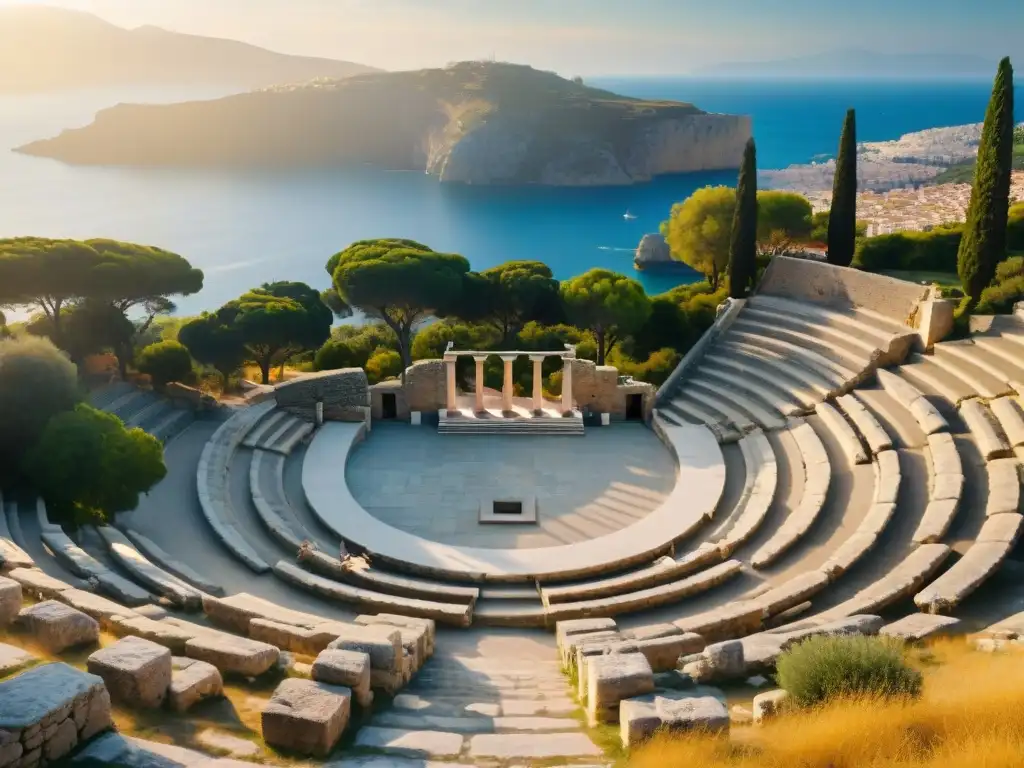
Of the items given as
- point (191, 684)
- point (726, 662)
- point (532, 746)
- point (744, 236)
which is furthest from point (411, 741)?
point (744, 236)

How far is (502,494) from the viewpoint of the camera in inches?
882

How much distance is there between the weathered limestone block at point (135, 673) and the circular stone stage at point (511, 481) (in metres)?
10.8

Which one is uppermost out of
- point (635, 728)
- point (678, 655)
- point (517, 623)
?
point (635, 728)

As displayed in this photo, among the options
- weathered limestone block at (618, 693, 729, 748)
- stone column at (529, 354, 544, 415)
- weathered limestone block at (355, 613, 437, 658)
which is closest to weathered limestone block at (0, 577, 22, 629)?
weathered limestone block at (355, 613, 437, 658)

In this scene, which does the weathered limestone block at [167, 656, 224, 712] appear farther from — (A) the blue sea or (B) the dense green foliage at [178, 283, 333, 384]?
(A) the blue sea

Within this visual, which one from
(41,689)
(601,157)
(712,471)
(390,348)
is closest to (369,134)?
(601,157)

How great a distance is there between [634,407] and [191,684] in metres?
20.2

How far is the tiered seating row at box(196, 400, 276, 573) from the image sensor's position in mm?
17828

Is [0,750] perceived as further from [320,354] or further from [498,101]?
[498,101]

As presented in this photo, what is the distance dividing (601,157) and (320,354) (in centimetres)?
11013

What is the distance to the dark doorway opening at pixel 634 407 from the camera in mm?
27891

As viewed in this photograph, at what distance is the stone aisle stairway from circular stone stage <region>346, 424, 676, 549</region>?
16.2ft

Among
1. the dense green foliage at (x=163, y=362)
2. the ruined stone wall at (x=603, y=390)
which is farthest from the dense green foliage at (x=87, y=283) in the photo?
the ruined stone wall at (x=603, y=390)

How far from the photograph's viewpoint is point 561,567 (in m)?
17.9
